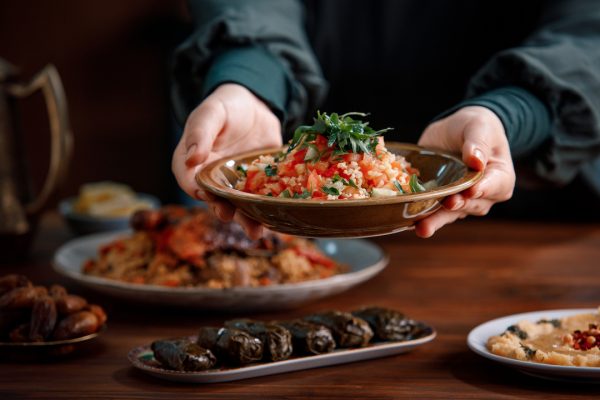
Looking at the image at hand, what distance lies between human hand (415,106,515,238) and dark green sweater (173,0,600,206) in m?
0.06

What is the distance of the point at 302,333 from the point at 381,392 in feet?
0.54

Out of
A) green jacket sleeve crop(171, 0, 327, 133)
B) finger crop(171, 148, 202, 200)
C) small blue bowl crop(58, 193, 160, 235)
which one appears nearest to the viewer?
finger crop(171, 148, 202, 200)

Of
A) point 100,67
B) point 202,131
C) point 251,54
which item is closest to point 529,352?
point 202,131

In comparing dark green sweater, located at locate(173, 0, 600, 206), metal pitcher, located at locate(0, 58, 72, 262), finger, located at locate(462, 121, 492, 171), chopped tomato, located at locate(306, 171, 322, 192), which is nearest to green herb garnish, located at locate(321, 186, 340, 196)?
chopped tomato, located at locate(306, 171, 322, 192)

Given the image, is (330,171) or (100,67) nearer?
(330,171)

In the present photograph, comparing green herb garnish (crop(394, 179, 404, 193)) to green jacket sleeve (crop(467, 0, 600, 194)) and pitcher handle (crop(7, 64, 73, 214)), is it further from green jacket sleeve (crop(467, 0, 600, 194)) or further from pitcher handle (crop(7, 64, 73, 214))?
pitcher handle (crop(7, 64, 73, 214))

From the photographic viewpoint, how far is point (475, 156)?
1401 millimetres

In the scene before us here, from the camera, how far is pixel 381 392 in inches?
51.8

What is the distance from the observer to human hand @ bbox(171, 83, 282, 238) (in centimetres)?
150

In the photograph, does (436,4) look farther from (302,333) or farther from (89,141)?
(89,141)

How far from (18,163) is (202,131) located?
2.60 feet

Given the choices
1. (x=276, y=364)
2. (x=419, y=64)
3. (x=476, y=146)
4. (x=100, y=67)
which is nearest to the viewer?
(x=276, y=364)

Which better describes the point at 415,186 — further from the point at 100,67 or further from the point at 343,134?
the point at 100,67

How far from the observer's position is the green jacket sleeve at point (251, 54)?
6.70ft
